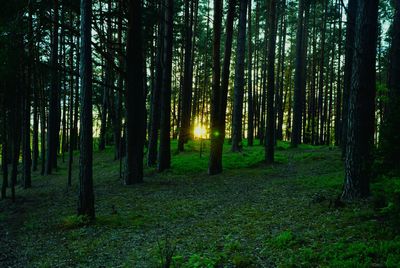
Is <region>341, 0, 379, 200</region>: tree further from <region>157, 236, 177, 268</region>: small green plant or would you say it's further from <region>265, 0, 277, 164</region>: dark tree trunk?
<region>265, 0, 277, 164</region>: dark tree trunk

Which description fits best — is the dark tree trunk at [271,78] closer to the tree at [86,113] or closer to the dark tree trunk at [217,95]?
the dark tree trunk at [217,95]

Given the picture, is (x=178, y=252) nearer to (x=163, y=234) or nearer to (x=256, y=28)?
(x=163, y=234)

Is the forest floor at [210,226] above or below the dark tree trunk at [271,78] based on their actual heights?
below

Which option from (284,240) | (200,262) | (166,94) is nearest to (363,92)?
(284,240)

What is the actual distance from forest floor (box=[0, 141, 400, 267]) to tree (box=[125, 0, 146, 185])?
5.75ft

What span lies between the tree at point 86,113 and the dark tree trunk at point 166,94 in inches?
299

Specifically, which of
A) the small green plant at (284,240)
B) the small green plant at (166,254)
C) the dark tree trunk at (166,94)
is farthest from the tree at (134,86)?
Answer: the small green plant at (284,240)

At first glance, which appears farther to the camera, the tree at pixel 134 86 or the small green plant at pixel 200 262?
the tree at pixel 134 86

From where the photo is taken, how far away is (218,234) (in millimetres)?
8031

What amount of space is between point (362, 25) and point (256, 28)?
27492 mm

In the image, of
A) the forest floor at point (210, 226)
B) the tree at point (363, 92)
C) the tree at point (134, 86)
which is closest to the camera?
the forest floor at point (210, 226)

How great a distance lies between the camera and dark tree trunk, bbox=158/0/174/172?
673 inches

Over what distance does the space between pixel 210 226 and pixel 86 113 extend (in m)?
4.76

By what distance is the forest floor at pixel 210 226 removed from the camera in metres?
6.03
